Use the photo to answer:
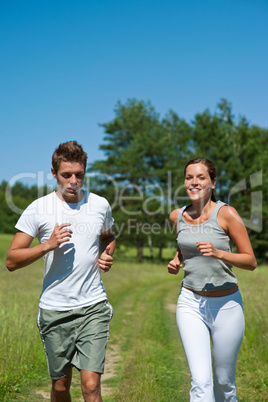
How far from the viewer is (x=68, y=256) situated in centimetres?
371

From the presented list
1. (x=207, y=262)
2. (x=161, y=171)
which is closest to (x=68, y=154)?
(x=207, y=262)

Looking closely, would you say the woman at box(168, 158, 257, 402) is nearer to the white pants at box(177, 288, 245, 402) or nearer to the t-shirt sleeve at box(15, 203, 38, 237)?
the white pants at box(177, 288, 245, 402)

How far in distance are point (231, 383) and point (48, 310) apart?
5.45 feet

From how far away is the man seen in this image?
3674 mm

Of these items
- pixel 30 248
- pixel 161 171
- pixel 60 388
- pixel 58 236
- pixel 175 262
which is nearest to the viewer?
pixel 58 236

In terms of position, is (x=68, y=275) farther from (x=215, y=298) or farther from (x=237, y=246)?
(x=237, y=246)

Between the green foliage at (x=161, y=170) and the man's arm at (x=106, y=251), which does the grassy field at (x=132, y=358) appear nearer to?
the man's arm at (x=106, y=251)

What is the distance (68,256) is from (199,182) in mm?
1317

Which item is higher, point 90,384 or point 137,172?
point 137,172

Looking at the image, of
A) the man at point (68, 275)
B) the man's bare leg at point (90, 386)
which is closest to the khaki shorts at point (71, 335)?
the man at point (68, 275)

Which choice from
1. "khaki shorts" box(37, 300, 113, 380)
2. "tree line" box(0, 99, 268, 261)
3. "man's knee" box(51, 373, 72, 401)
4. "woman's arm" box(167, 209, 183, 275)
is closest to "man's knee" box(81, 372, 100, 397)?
"khaki shorts" box(37, 300, 113, 380)

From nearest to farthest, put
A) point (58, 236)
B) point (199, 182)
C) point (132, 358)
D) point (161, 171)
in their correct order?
point (58, 236)
point (199, 182)
point (132, 358)
point (161, 171)

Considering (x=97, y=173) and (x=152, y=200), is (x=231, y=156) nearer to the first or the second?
(x=152, y=200)

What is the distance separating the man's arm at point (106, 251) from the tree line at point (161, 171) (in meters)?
35.1
